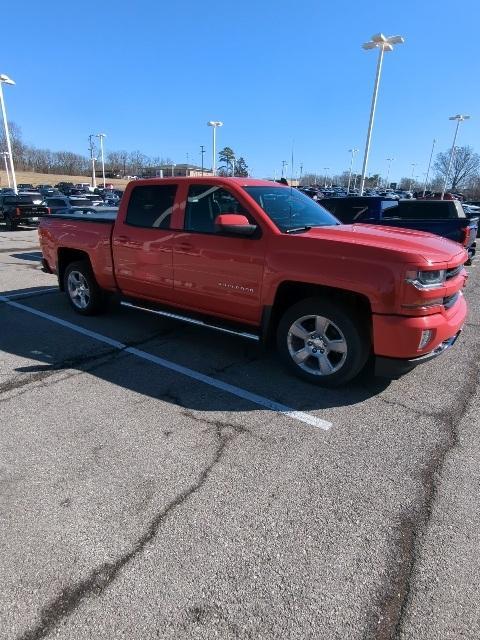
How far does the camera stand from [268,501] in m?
2.59

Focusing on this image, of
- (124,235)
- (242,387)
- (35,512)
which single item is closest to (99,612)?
(35,512)

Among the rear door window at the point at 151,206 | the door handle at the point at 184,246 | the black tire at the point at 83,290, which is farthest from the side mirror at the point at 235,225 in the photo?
the black tire at the point at 83,290

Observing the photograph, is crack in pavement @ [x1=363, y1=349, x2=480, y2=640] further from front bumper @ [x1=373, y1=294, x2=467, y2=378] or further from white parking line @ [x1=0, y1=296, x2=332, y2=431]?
white parking line @ [x1=0, y1=296, x2=332, y2=431]

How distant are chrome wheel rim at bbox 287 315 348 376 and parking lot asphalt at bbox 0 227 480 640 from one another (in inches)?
10.6

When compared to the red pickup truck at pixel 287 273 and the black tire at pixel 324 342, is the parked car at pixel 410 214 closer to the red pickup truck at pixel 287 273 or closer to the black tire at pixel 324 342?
the red pickup truck at pixel 287 273

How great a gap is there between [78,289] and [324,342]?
13.4 ft

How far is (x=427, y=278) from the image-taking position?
3.39m

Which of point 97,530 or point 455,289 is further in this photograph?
point 455,289

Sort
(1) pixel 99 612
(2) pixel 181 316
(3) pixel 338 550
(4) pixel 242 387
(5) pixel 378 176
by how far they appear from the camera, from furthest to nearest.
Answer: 1. (5) pixel 378 176
2. (2) pixel 181 316
3. (4) pixel 242 387
4. (3) pixel 338 550
5. (1) pixel 99 612

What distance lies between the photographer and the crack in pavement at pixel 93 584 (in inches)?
71.6

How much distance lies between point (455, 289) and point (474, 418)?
1.12 meters

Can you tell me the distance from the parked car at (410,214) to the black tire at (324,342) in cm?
698

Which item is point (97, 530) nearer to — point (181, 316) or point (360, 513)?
point (360, 513)

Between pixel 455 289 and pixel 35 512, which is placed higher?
pixel 455 289
